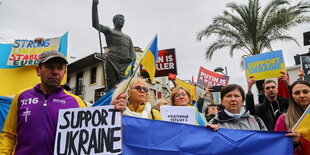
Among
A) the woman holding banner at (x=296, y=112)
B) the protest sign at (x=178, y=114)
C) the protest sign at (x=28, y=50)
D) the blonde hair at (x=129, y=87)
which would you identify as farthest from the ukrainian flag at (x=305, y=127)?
the protest sign at (x=28, y=50)

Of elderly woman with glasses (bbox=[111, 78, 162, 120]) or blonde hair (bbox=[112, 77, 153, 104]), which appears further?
blonde hair (bbox=[112, 77, 153, 104])

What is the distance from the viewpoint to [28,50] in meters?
5.39

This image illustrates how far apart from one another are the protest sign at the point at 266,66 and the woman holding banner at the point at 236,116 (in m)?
1.83

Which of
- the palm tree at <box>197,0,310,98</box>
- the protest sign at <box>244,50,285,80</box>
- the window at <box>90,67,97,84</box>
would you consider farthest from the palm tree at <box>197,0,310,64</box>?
the window at <box>90,67,97,84</box>

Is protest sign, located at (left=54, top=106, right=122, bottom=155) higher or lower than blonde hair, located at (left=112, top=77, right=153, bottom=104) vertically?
lower

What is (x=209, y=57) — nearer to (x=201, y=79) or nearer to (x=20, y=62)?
(x=201, y=79)

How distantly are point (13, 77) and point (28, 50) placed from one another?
66 cm

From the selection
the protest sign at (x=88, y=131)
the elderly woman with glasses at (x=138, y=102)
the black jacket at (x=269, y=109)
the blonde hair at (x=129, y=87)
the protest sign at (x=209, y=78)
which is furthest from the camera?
the protest sign at (x=209, y=78)

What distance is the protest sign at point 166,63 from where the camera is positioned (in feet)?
37.2

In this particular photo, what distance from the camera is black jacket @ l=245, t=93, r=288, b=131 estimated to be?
3.67 meters

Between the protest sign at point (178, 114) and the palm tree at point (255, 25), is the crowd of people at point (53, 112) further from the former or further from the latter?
the palm tree at point (255, 25)

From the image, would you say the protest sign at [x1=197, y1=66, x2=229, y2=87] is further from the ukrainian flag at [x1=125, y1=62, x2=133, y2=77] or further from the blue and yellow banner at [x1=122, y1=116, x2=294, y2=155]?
the blue and yellow banner at [x1=122, y1=116, x2=294, y2=155]

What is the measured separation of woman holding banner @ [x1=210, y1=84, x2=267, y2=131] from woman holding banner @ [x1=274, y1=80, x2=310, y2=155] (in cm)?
22

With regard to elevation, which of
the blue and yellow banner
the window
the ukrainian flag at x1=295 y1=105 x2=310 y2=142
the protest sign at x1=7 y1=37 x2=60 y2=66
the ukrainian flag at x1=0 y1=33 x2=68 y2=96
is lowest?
the blue and yellow banner
